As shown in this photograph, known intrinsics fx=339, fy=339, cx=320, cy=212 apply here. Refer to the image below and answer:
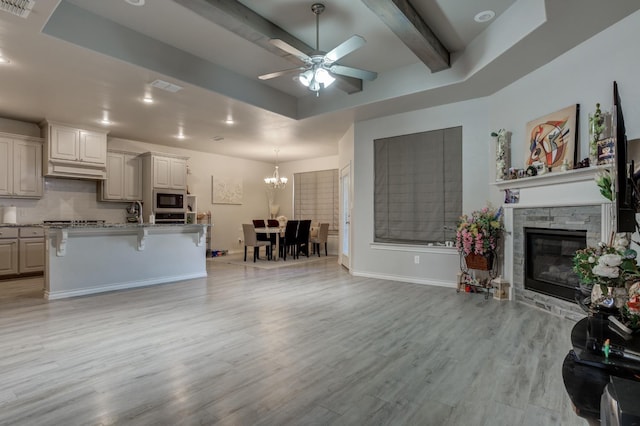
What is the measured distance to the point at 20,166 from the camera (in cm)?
579

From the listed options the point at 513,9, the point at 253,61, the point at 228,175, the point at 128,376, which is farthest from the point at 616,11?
the point at 228,175

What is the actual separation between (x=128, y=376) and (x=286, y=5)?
3.41 meters

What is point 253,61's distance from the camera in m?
4.41

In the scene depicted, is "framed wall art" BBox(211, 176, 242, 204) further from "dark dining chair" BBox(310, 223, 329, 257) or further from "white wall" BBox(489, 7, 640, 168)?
"white wall" BBox(489, 7, 640, 168)

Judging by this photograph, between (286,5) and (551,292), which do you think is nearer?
(286,5)

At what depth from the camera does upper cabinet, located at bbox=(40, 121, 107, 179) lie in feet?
19.3

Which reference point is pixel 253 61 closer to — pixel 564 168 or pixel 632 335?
pixel 564 168

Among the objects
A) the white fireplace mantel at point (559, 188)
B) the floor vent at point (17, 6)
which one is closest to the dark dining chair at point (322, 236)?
the white fireplace mantel at point (559, 188)

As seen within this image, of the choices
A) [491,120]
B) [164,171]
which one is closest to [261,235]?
[164,171]

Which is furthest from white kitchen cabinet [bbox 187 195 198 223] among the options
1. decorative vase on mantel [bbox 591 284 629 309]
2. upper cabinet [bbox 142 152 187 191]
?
decorative vase on mantel [bbox 591 284 629 309]

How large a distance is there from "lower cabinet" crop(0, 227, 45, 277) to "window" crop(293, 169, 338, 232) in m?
5.91

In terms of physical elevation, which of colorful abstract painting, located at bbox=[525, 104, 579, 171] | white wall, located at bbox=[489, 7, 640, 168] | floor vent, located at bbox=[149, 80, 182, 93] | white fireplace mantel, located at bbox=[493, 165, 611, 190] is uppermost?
floor vent, located at bbox=[149, 80, 182, 93]

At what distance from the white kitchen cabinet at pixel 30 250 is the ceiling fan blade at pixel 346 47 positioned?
6035 millimetres

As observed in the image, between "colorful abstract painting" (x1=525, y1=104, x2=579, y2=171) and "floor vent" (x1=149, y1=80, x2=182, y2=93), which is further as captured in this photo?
"floor vent" (x1=149, y1=80, x2=182, y2=93)
